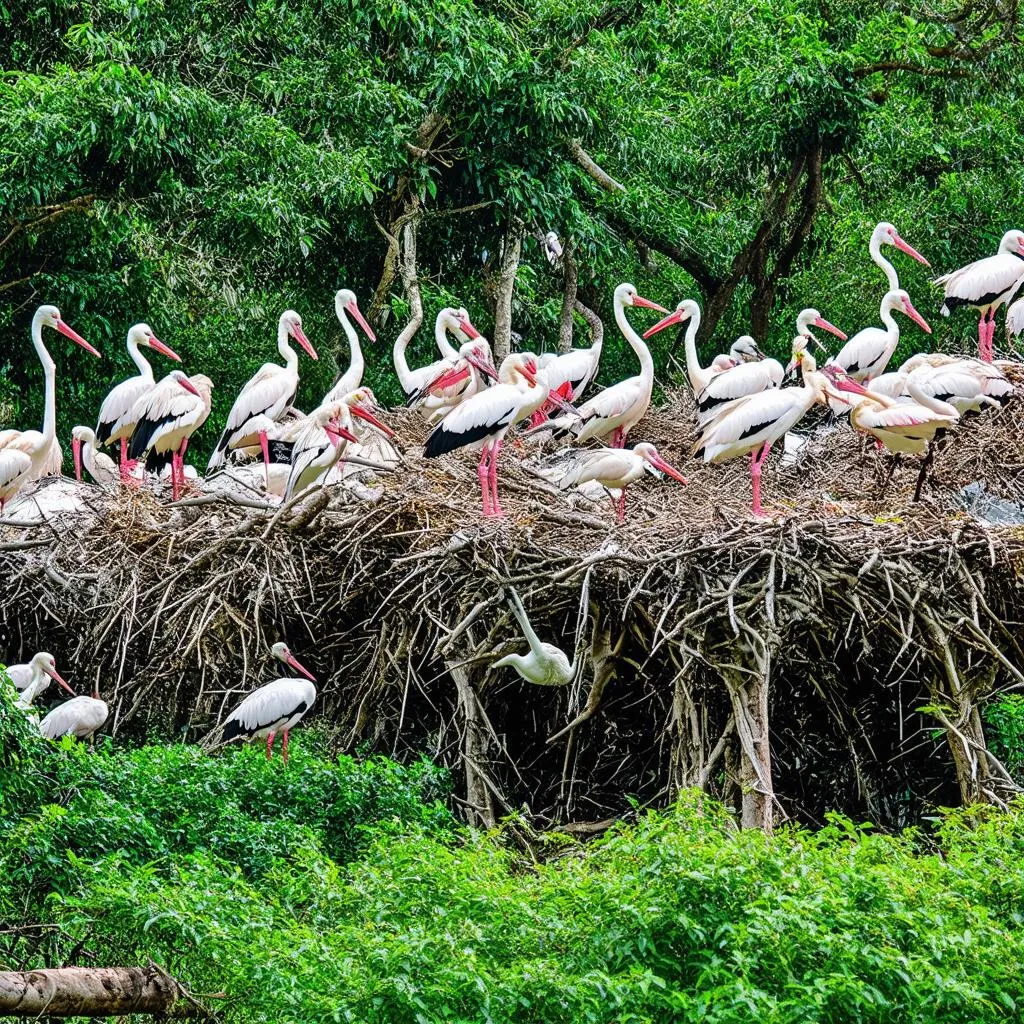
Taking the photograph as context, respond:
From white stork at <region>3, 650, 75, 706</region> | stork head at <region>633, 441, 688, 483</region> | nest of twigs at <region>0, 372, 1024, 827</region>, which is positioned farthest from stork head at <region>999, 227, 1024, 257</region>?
white stork at <region>3, 650, 75, 706</region>

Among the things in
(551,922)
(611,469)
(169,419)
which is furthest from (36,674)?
(551,922)

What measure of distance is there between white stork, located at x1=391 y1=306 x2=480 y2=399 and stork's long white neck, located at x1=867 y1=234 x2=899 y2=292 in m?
3.67

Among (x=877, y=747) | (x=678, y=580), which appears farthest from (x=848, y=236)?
(x=678, y=580)

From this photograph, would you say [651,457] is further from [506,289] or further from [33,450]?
[506,289]

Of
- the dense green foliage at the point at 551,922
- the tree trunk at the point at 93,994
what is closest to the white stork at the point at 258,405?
the dense green foliage at the point at 551,922

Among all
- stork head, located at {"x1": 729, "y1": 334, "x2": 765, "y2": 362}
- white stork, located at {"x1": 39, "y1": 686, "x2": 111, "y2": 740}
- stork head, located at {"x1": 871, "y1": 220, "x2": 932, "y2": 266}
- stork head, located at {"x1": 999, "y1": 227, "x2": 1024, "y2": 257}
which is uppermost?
stork head, located at {"x1": 999, "y1": 227, "x2": 1024, "y2": 257}

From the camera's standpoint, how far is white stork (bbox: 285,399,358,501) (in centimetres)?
1312

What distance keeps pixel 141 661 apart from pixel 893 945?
24.4ft

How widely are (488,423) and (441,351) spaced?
4.04m

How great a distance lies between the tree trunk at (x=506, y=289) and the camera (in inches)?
A: 731

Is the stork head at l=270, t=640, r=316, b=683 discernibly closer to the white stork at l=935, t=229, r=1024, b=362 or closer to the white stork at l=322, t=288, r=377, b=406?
the white stork at l=322, t=288, r=377, b=406

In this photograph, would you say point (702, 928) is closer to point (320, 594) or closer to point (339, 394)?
point (320, 594)

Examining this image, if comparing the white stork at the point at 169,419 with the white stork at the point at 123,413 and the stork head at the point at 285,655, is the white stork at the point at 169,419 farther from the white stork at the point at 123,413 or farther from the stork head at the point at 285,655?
the stork head at the point at 285,655

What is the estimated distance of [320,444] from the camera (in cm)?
1337
